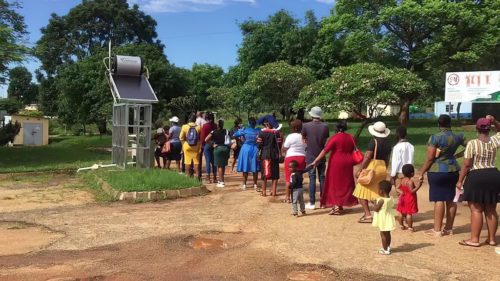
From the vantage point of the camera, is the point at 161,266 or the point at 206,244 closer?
the point at 161,266

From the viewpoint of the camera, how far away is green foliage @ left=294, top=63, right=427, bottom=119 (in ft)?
68.4

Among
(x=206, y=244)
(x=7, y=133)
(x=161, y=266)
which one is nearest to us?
(x=161, y=266)

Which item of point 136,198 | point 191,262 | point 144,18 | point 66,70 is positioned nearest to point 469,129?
point 136,198

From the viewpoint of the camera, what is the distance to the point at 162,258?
228 inches

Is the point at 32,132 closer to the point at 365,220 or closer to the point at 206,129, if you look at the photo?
the point at 206,129

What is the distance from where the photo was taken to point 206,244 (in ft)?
21.2

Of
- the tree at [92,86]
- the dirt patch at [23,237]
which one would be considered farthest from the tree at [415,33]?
the dirt patch at [23,237]

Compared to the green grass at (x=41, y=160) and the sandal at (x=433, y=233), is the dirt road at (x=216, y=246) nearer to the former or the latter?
the sandal at (x=433, y=233)

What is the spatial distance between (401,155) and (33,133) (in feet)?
112

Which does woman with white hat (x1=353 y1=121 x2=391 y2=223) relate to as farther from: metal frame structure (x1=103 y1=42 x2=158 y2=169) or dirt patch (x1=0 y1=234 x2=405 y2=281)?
metal frame structure (x1=103 y1=42 x2=158 y2=169)

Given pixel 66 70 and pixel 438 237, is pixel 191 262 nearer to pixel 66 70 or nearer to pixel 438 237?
pixel 438 237

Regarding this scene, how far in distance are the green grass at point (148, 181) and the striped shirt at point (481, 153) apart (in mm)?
5760

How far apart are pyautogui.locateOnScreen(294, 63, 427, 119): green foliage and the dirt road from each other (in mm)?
12395

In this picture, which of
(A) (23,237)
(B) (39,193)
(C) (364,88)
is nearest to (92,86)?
(C) (364,88)
